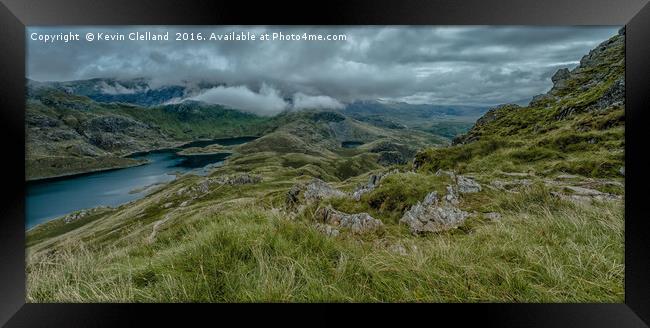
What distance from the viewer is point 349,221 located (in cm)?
417

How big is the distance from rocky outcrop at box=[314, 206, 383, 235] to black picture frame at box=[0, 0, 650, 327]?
1.62m

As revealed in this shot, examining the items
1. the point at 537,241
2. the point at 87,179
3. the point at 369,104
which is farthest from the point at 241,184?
the point at 537,241

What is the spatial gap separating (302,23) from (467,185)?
3.82m

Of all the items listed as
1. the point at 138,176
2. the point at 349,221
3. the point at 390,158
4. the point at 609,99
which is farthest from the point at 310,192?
the point at 138,176

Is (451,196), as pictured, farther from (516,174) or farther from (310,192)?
(310,192)

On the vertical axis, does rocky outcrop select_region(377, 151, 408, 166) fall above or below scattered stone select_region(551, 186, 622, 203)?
above

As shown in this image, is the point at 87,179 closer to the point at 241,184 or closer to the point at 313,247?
the point at 241,184

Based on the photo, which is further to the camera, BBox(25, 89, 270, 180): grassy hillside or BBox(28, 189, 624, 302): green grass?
BBox(25, 89, 270, 180): grassy hillside

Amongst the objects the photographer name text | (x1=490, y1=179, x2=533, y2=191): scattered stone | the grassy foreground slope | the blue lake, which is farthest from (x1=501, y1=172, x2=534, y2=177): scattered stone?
the blue lake

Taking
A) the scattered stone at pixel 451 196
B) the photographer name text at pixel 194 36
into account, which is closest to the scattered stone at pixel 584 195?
the scattered stone at pixel 451 196

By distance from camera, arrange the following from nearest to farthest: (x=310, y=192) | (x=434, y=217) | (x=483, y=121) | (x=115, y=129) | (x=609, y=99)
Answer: (x=434, y=217)
(x=310, y=192)
(x=483, y=121)
(x=609, y=99)
(x=115, y=129)

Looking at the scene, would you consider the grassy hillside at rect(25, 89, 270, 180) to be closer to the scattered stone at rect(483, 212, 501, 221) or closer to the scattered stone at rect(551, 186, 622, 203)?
the scattered stone at rect(483, 212, 501, 221)

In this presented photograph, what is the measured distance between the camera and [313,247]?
278cm

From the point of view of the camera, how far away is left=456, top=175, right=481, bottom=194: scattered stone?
4938 mm
